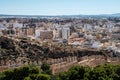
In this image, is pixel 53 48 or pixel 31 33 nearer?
pixel 53 48

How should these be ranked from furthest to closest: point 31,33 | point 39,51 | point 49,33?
point 31,33 < point 49,33 < point 39,51

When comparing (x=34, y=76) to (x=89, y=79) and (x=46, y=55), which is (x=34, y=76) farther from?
(x=46, y=55)

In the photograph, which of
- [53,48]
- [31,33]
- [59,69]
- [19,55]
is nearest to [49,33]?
[31,33]

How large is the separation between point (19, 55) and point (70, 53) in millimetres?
7701

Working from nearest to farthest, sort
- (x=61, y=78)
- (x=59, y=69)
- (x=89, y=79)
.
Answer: (x=89, y=79)
(x=61, y=78)
(x=59, y=69)

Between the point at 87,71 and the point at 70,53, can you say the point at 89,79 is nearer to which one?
the point at 87,71

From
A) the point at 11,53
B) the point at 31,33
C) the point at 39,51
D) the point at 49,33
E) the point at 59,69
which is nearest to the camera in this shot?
the point at 59,69

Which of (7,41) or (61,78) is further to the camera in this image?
(7,41)

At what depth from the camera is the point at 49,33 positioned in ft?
270

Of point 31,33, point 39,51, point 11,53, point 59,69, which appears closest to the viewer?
point 59,69

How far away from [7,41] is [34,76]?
32.6m

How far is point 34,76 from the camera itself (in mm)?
20672

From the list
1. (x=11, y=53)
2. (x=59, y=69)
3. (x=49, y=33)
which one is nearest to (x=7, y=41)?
(x=11, y=53)

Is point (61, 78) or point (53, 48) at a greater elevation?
point (61, 78)
